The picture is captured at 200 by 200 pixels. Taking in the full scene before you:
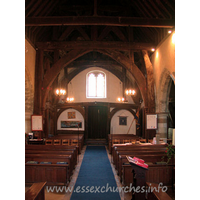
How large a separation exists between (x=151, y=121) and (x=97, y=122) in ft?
22.7

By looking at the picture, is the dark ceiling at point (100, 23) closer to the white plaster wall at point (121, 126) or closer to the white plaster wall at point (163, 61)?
the white plaster wall at point (163, 61)

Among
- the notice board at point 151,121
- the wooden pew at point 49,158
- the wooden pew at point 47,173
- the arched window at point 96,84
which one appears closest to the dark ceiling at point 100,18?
the notice board at point 151,121

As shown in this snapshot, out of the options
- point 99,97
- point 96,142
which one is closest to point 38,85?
point 99,97

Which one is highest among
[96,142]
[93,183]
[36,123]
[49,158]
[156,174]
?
[36,123]

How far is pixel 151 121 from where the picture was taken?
9.55 m

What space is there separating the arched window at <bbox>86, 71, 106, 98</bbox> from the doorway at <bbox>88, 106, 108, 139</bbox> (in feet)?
3.89

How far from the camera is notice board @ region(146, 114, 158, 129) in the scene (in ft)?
31.2

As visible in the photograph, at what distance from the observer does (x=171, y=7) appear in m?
7.28

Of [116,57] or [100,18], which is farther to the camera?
[116,57]

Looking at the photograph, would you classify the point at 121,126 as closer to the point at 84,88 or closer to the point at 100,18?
the point at 84,88

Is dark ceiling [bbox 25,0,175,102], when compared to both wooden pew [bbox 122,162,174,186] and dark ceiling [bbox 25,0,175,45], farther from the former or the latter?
wooden pew [bbox 122,162,174,186]

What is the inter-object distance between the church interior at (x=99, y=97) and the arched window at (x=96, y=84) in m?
0.08

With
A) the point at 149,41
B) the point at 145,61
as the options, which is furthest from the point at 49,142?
the point at 149,41

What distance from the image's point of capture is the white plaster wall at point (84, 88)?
626 inches
